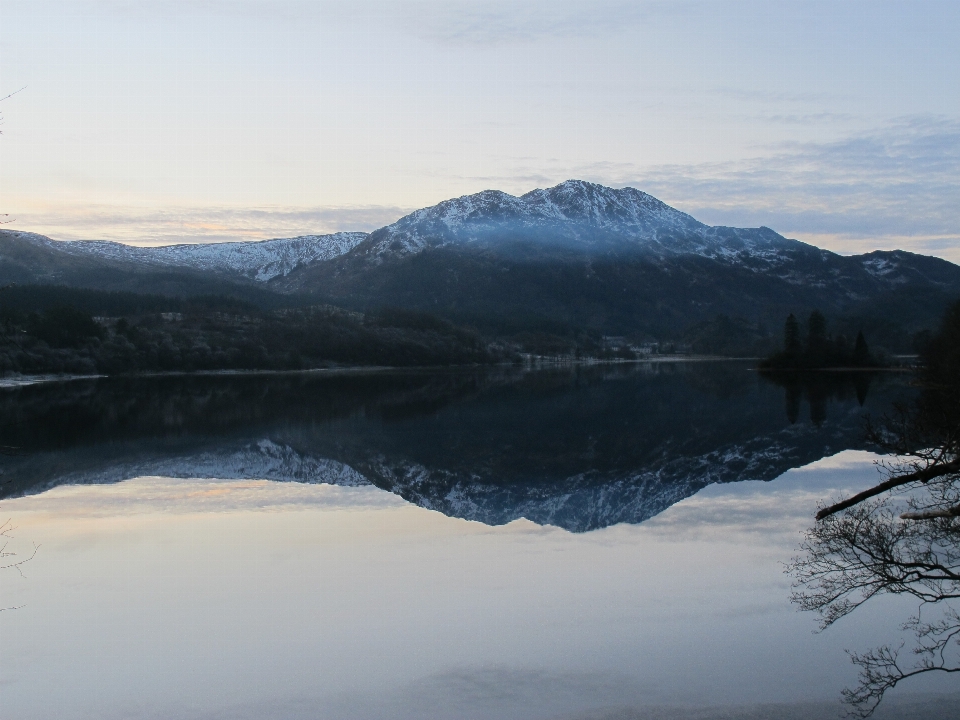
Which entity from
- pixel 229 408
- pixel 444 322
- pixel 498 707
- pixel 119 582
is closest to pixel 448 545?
pixel 119 582

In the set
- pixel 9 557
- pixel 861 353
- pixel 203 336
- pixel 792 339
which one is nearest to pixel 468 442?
pixel 9 557

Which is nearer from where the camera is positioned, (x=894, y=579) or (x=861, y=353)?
(x=894, y=579)

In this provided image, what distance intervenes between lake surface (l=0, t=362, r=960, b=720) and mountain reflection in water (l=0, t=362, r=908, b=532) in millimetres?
238

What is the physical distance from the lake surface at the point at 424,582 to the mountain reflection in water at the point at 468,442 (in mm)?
238

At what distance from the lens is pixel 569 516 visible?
21984 mm

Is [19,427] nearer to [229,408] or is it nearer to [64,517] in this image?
[229,408]

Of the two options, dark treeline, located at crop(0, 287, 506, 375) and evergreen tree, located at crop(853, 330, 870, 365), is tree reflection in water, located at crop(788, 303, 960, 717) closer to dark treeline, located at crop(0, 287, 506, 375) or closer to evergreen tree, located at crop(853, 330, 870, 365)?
dark treeline, located at crop(0, 287, 506, 375)

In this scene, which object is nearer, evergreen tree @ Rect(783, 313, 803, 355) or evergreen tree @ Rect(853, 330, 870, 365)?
evergreen tree @ Rect(783, 313, 803, 355)

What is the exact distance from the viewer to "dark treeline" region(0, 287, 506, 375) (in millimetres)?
104188

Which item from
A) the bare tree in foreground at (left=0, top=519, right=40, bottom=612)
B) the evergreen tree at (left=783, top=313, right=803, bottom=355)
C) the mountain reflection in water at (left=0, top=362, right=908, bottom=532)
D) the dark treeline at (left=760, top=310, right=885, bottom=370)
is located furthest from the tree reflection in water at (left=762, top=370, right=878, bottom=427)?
the bare tree in foreground at (left=0, top=519, right=40, bottom=612)

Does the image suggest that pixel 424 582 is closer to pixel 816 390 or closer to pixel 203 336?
pixel 816 390

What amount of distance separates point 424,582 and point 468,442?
22.1 metres

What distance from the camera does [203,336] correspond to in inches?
5285

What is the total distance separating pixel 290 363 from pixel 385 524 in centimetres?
11809
